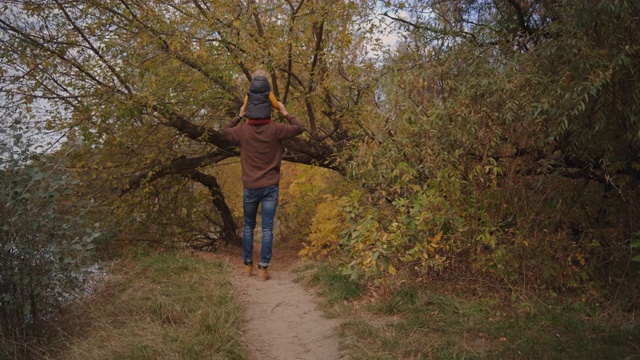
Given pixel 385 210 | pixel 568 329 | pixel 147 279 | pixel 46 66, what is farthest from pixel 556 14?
pixel 46 66

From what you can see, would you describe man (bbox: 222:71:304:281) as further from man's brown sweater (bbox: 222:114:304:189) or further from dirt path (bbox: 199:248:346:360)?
dirt path (bbox: 199:248:346:360)

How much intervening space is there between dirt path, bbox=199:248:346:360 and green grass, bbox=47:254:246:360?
0.18 meters

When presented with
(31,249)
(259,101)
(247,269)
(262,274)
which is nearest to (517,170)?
(259,101)

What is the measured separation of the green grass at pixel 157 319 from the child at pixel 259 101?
1825mm

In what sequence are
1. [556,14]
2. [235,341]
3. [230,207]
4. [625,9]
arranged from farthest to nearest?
[230,207], [556,14], [235,341], [625,9]

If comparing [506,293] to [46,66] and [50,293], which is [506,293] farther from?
[46,66]

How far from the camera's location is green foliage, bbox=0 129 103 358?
4.49 m

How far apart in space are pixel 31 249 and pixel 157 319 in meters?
1.18

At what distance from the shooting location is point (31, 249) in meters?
4.59

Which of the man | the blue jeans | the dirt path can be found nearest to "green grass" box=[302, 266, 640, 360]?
the dirt path

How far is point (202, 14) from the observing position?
8.81m

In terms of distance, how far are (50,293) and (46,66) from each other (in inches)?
179

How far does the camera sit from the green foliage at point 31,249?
4492 millimetres

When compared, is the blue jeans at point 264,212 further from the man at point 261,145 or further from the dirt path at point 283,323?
the dirt path at point 283,323
